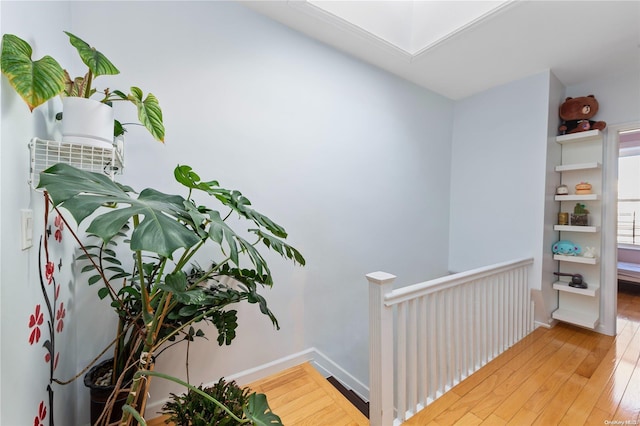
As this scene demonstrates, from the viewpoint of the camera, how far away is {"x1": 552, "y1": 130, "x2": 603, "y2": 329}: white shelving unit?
8.38ft

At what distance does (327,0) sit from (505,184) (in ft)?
8.14

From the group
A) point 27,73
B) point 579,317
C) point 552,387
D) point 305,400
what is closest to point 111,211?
point 27,73

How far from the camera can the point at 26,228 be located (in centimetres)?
85

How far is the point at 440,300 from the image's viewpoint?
180 cm

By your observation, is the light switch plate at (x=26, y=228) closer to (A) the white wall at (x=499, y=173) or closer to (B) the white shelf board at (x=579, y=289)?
(A) the white wall at (x=499, y=173)

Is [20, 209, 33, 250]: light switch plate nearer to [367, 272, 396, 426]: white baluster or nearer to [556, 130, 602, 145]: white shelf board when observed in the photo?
[367, 272, 396, 426]: white baluster

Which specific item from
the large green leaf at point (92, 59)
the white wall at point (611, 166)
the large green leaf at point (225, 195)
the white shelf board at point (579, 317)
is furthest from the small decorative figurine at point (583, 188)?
the large green leaf at point (92, 59)

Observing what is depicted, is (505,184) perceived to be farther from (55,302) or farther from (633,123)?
(55,302)

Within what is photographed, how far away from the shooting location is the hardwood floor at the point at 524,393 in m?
1.60

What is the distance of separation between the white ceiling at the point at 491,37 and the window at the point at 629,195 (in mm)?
3121

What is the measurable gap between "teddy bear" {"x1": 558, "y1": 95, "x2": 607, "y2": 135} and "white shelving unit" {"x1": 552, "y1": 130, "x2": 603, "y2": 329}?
94mm

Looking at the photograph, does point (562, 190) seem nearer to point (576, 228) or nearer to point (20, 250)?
point (576, 228)

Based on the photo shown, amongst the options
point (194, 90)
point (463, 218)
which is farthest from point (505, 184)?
point (194, 90)

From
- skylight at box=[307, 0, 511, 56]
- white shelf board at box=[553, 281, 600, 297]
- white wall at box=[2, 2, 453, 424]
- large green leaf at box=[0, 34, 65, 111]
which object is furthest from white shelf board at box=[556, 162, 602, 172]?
large green leaf at box=[0, 34, 65, 111]
